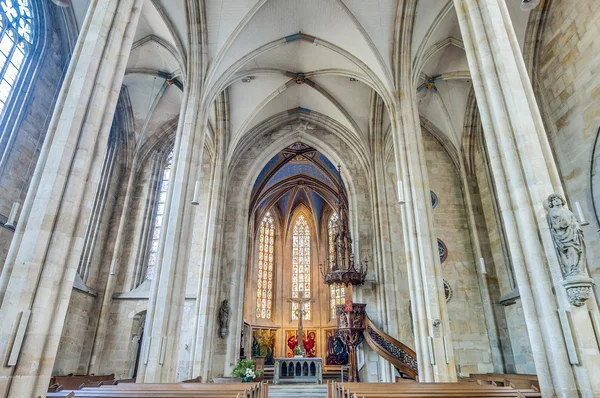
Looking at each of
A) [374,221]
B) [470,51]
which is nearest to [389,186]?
[374,221]

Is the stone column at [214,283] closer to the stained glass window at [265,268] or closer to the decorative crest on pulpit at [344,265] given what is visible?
the decorative crest on pulpit at [344,265]

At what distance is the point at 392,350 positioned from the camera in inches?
435

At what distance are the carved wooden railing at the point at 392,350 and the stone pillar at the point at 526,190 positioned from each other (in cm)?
678

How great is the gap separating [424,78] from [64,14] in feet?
38.5

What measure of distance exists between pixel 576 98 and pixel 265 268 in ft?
64.5

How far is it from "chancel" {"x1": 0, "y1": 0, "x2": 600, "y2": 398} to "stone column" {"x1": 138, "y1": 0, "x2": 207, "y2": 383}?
5 cm

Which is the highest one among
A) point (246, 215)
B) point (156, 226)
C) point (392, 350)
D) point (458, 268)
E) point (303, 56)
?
point (303, 56)

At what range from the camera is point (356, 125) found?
15.3m

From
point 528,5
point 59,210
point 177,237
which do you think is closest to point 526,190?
point 528,5

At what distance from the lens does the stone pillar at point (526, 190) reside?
371cm

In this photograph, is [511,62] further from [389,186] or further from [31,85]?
[31,85]

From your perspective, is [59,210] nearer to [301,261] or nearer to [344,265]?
[344,265]

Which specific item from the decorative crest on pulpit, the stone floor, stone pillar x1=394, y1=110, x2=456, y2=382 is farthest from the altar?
stone pillar x1=394, y1=110, x2=456, y2=382

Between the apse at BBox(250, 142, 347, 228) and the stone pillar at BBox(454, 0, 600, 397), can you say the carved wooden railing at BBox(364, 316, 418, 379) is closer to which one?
the stone pillar at BBox(454, 0, 600, 397)
